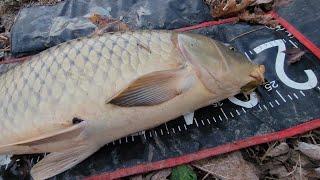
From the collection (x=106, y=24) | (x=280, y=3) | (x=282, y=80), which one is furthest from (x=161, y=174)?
(x=280, y=3)

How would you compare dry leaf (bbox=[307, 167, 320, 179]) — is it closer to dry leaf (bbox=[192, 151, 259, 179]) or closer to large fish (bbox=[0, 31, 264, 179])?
dry leaf (bbox=[192, 151, 259, 179])

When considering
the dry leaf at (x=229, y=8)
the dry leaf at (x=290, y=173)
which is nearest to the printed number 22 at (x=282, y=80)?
the dry leaf at (x=290, y=173)

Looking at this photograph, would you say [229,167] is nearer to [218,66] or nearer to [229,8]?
[218,66]

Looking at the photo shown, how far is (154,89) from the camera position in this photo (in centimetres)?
236

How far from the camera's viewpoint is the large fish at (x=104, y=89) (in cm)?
240

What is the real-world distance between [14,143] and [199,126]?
41.8 inches

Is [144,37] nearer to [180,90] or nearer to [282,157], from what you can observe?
[180,90]

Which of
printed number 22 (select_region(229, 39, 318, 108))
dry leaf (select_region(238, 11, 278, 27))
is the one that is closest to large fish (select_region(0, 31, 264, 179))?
printed number 22 (select_region(229, 39, 318, 108))

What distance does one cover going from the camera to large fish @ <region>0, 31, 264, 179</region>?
2.40 meters

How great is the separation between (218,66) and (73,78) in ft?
2.64

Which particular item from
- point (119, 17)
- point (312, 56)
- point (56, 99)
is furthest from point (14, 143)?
point (312, 56)

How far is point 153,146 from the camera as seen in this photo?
8.73 feet

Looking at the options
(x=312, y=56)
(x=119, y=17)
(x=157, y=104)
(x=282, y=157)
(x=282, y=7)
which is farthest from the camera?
(x=119, y=17)

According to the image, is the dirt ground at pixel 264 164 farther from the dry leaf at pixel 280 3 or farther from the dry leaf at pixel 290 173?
the dry leaf at pixel 280 3
